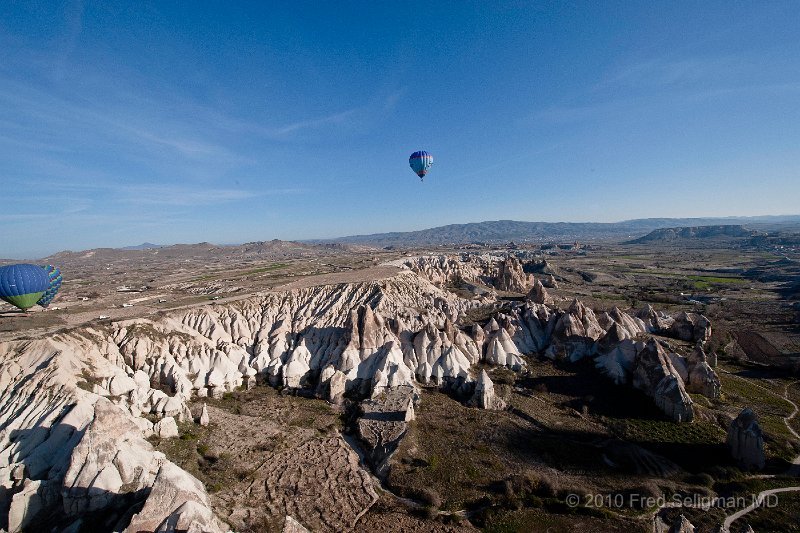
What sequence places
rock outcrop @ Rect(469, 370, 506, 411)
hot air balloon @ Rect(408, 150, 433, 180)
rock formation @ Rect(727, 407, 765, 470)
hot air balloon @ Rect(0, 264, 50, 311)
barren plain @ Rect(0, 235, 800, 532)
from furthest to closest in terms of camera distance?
hot air balloon @ Rect(408, 150, 433, 180)
hot air balloon @ Rect(0, 264, 50, 311)
rock outcrop @ Rect(469, 370, 506, 411)
rock formation @ Rect(727, 407, 765, 470)
barren plain @ Rect(0, 235, 800, 532)

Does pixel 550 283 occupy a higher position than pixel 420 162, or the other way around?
pixel 420 162

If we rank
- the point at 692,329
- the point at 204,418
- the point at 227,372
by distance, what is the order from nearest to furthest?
the point at 204,418 < the point at 227,372 < the point at 692,329

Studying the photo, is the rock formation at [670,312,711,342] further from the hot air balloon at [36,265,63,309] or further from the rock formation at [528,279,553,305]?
the hot air balloon at [36,265,63,309]

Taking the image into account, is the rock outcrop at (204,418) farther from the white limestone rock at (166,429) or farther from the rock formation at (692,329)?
the rock formation at (692,329)

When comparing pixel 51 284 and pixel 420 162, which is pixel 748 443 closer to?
pixel 420 162

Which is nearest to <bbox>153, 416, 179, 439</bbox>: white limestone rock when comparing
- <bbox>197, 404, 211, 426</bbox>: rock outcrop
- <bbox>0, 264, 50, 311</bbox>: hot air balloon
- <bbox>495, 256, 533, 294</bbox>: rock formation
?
<bbox>197, 404, 211, 426</bbox>: rock outcrop

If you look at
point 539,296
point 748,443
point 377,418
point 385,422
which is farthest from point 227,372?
point 539,296
